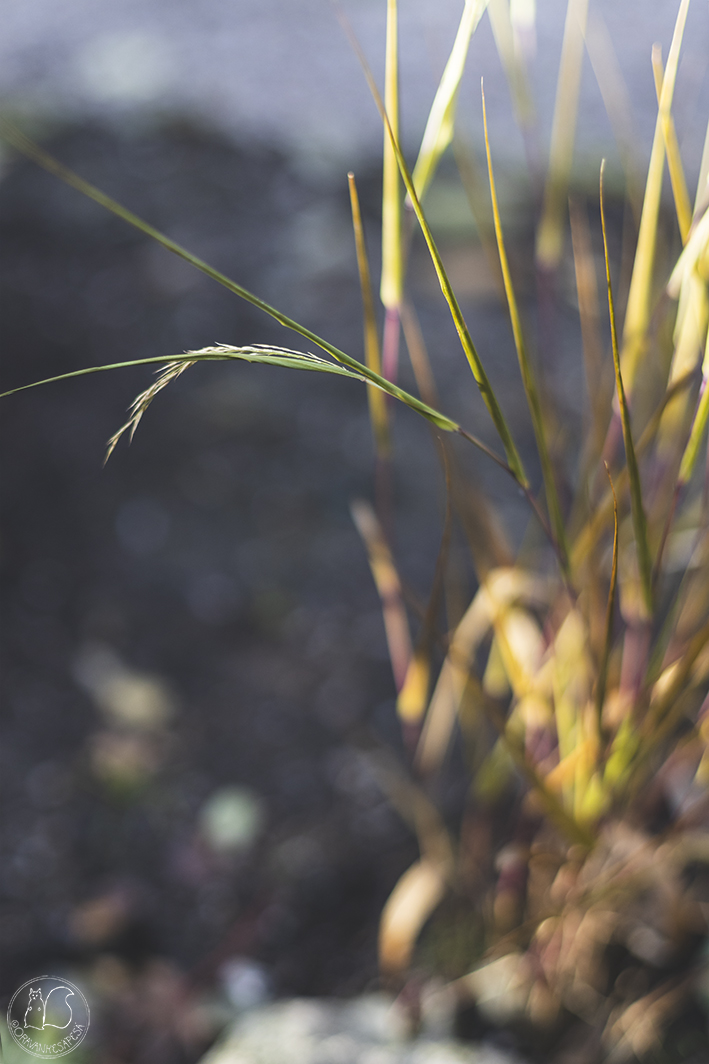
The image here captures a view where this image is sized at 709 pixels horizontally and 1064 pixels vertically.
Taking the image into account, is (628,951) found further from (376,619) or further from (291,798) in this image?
(376,619)

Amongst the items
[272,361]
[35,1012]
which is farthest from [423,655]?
[35,1012]

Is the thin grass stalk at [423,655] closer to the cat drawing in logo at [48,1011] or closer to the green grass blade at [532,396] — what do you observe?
the green grass blade at [532,396]

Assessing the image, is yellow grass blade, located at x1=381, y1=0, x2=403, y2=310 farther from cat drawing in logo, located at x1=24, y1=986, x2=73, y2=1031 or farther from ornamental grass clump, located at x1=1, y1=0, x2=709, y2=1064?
cat drawing in logo, located at x1=24, y1=986, x2=73, y2=1031

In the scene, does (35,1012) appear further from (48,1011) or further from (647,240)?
(647,240)

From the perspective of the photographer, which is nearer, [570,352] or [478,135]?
[570,352]

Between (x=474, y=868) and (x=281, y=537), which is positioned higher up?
(x=281, y=537)

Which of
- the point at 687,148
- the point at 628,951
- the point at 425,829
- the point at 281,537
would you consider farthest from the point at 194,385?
the point at 687,148

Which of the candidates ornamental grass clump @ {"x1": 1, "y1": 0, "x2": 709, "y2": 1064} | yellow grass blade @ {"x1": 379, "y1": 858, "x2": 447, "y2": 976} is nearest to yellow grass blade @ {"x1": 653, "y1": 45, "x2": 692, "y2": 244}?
ornamental grass clump @ {"x1": 1, "y1": 0, "x2": 709, "y2": 1064}
